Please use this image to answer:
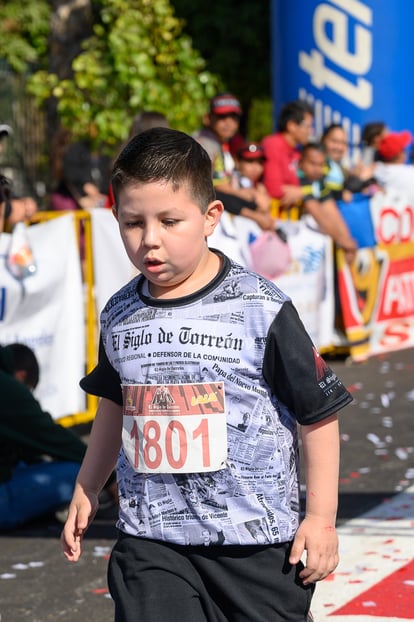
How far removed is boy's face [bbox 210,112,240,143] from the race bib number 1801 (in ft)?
22.3

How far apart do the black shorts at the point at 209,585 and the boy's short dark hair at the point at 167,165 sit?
34.2 inches

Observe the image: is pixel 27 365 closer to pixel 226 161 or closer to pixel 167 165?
pixel 226 161

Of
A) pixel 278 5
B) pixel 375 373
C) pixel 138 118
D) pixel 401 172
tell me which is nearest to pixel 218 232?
pixel 138 118

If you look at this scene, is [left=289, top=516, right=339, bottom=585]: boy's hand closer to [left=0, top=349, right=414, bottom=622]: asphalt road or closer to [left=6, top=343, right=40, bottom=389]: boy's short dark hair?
[left=0, top=349, right=414, bottom=622]: asphalt road

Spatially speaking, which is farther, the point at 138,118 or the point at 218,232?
the point at 218,232

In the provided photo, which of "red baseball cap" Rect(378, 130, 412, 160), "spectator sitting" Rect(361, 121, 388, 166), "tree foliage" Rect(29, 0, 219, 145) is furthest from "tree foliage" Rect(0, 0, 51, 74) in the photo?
"red baseball cap" Rect(378, 130, 412, 160)

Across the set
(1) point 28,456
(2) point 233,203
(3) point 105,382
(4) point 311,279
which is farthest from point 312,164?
(3) point 105,382

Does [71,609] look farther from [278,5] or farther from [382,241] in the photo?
[278,5]

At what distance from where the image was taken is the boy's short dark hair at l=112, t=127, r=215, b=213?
3.11 m

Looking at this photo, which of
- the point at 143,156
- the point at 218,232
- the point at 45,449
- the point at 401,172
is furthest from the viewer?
the point at 401,172

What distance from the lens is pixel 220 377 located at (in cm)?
315

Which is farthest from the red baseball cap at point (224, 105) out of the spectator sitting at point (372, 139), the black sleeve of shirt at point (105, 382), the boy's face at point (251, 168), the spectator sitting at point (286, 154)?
the black sleeve of shirt at point (105, 382)

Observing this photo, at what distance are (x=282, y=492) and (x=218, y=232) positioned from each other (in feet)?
19.0

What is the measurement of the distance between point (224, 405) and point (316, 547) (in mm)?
415
